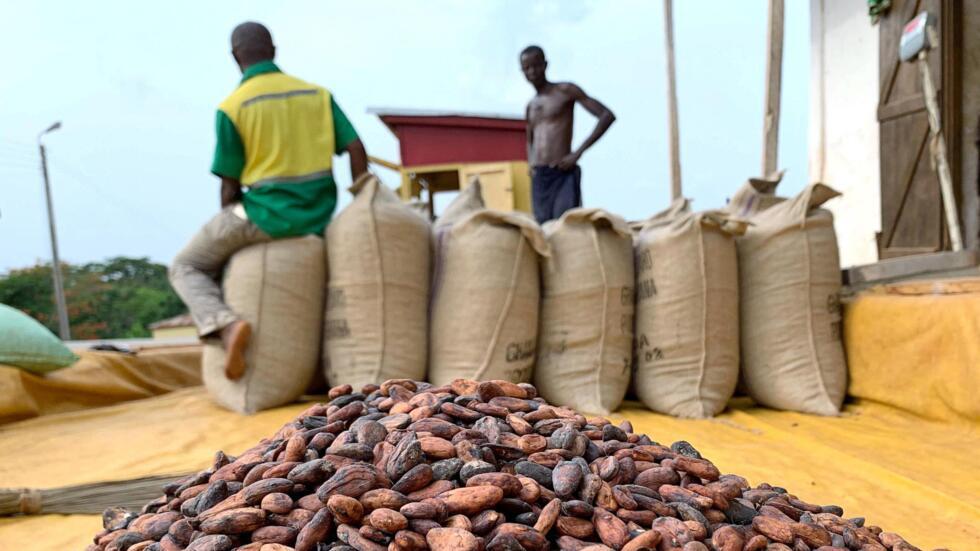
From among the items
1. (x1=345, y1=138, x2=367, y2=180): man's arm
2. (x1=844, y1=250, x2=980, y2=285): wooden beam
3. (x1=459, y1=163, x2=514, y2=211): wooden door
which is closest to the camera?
(x1=844, y1=250, x2=980, y2=285): wooden beam

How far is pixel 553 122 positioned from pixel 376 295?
175 centimetres

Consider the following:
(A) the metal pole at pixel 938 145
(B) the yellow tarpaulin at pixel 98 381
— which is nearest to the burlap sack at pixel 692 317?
(A) the metal pole at pixel 938 145

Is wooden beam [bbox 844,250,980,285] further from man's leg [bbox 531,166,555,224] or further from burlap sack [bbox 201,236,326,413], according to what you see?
burlap sack [bbox 201,236,326,413]

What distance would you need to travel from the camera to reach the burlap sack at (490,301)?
224 centimetres

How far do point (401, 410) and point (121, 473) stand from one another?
3.89 ft

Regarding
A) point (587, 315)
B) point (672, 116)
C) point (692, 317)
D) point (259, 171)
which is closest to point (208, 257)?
point (259, 171)

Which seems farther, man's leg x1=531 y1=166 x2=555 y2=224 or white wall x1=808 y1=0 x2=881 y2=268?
white wall x1=808 y1=0 x2=881 y2=268

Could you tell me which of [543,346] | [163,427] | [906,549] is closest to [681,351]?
[543,346]

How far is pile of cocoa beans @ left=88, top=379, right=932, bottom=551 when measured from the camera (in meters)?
0.77

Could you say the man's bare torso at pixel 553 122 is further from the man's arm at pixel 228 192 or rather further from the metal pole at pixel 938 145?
the man's arm at pixel 228 192

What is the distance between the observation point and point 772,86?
11.9ft

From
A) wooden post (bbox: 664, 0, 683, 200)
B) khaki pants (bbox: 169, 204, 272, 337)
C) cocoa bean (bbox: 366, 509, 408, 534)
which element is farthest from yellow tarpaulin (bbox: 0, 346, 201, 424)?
wooden post (bbox: 664, 0, 683, 200)

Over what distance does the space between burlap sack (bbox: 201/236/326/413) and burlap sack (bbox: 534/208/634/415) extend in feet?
2.90

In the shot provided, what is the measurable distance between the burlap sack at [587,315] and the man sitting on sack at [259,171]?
0.93 m
